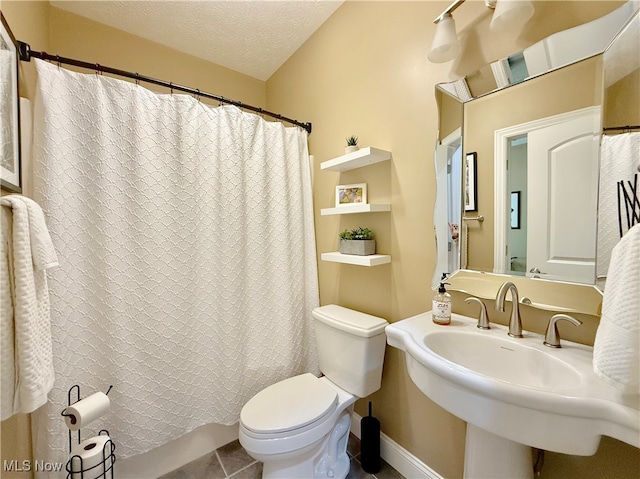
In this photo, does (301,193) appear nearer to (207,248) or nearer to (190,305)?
(207,248)

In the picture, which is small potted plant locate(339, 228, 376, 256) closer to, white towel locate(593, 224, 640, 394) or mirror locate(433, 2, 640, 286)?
mirror locate(433, 2, 640, 286)

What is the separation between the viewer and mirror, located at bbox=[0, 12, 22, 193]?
0.83m

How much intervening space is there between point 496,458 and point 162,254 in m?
1.56

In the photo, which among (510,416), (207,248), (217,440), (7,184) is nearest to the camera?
(510,416)

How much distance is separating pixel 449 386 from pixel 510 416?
0.46 ft

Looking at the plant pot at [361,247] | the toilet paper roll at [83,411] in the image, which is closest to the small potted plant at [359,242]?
the plant pot at [361,247]

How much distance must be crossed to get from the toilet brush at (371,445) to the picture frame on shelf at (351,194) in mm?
1167

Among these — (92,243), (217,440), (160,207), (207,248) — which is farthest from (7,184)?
(217,440)

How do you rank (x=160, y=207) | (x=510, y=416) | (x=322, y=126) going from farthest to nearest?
(x=322, y=126), (x=160, y=207), (x=510, y=416)

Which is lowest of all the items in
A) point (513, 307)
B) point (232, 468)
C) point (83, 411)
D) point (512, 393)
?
point (232, 468)

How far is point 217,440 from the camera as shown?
1.54 m

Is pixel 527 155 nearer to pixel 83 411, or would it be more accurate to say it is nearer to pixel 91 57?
pixel 83 411

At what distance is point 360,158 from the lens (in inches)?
52.2

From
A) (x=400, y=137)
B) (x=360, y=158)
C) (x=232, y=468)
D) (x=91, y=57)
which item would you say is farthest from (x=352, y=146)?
(x=232, y=468)
